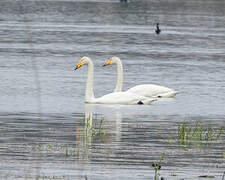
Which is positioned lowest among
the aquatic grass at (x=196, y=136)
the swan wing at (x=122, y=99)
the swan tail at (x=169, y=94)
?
the aquatic grass at (x=196, y=136)

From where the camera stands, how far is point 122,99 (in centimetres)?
2055

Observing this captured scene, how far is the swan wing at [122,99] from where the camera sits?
20.4m

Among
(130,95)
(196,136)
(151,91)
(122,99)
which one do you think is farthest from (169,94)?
(196,136)

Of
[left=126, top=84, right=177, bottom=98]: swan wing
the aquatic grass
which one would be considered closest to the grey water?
the aquatic grass

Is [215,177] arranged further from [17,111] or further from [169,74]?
[169,74]

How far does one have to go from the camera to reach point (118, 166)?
11328 millimetres

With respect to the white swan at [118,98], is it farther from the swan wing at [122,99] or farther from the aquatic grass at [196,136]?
the aquatic grass at [196,136]

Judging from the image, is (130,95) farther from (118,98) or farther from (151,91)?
(151,91)

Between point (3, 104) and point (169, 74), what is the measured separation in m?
10.1

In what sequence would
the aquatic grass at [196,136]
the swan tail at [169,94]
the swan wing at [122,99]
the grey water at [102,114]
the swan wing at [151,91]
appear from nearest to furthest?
the grey water at [102,114] < the aquatic grass at [196,136] < the swan wing at [122,99] < the swan wing at [151,91] < the swan tail at [169,94]

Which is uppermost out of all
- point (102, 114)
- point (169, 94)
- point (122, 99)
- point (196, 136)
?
point (169, 94)

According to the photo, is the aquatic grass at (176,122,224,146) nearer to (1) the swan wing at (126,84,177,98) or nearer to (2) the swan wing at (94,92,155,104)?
(2) the swan wing at (94,92,155,104)

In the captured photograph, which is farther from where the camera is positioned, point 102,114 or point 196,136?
point 102,114

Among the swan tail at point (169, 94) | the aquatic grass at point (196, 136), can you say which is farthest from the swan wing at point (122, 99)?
the aquatic grass at point (196, 136)
